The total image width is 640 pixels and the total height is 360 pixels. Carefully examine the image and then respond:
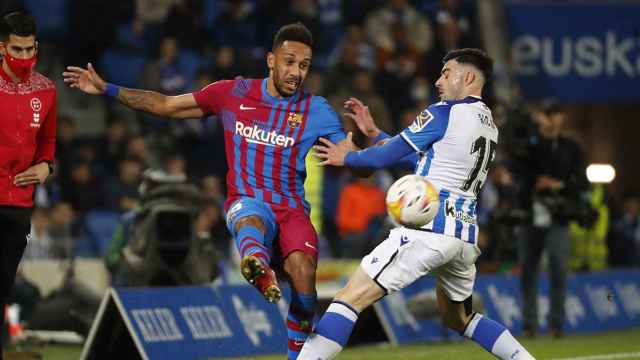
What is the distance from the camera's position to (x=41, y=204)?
16.5 m

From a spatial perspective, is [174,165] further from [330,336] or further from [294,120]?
[330,336]

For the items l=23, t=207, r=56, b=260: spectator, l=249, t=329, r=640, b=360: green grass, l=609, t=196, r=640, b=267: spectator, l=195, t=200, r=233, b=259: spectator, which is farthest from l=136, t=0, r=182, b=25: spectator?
l=249, t=329, r=640, b=360: green grass

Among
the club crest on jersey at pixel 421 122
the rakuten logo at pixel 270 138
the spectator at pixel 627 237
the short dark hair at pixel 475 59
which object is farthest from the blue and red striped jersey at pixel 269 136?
the spectator at pixel 627 237

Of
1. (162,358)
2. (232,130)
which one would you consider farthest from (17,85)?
(162,358)

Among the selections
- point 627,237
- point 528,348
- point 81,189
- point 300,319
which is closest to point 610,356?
point 528,348

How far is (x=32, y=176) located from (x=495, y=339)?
129 inches

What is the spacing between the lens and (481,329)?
940cm

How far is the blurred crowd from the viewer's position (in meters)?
15.6

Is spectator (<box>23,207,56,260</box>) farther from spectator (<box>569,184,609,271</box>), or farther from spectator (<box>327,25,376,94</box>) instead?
spectator (<box>569,184,609,271</box>)

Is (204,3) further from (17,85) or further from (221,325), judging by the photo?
(17,85)

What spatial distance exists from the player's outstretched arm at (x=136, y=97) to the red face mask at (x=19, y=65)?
0.28 m

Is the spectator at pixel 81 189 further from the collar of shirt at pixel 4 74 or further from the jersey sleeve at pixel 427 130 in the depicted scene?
the jersey sleeve at pixel 427 130

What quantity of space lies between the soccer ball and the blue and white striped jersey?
17cm

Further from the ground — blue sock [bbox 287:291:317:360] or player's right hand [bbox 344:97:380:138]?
player's right hand [bbox 344:97:380:138]
